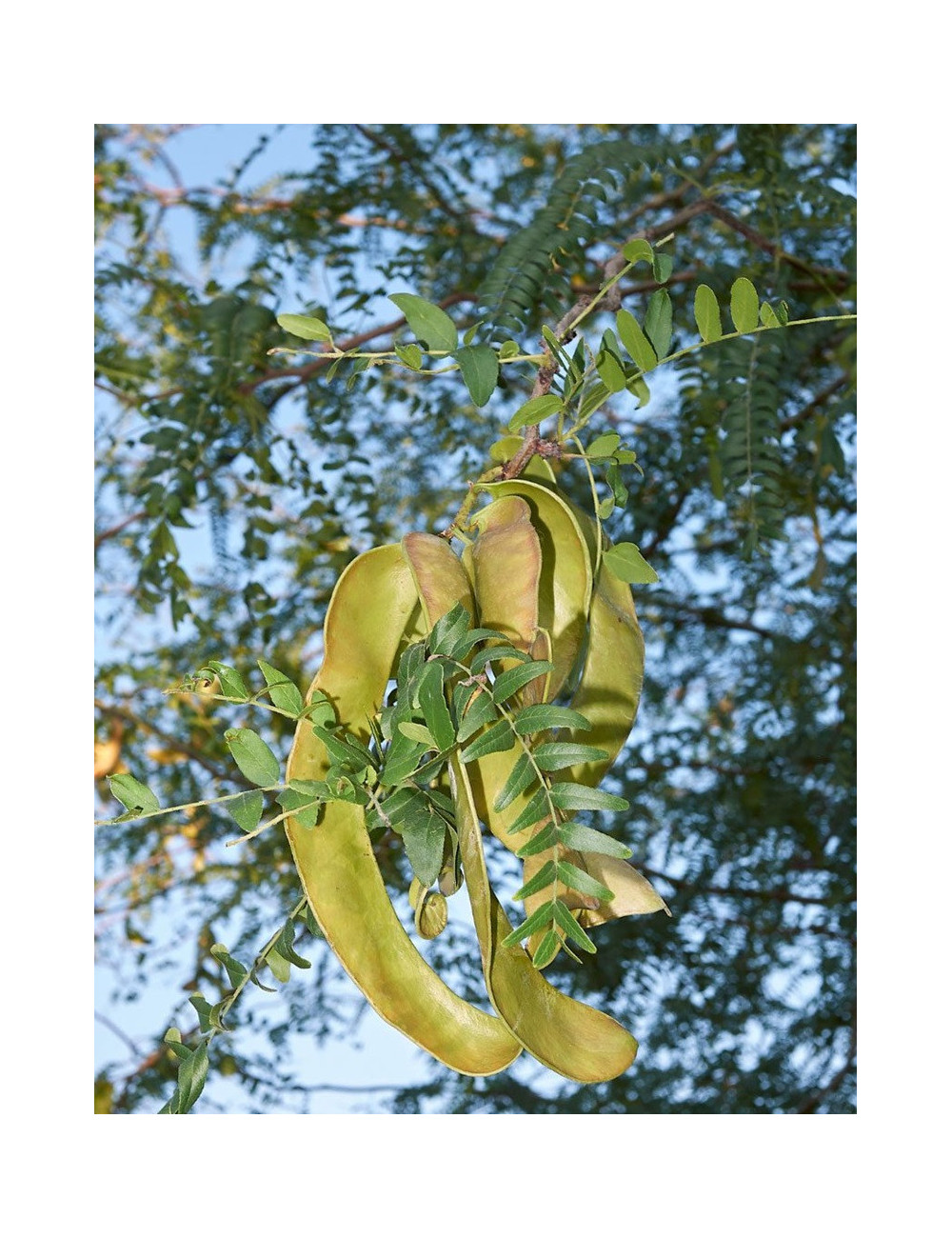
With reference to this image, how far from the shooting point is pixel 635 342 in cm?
48

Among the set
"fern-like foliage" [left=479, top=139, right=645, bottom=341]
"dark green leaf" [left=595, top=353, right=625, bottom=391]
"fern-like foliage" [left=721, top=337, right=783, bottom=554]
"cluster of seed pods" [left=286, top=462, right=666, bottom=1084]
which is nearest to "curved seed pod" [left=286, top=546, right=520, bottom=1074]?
"cluster of seed pods" [left=286, top=462, right=666, bottom=1084]

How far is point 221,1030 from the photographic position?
47cm

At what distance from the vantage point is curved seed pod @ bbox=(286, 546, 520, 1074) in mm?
410

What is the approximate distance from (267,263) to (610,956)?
35.9 inches

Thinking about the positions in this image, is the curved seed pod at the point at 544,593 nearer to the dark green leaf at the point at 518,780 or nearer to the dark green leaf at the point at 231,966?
the dark green leaf at the point at 518,780

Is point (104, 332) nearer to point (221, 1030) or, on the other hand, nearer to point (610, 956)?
point (610, 956)

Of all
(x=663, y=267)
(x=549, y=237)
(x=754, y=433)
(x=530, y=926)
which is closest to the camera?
(x=530, y=926)

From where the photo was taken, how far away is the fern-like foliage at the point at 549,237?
68 centimetres

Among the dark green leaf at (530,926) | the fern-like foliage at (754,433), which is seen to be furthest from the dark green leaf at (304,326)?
the fern-like foliage at (754,433)

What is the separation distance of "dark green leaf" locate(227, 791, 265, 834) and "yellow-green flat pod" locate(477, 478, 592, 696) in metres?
0.13

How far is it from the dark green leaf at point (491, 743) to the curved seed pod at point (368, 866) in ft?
0.21

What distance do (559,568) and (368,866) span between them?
0.14 m

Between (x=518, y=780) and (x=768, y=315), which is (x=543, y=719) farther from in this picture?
(x=768, y=315)

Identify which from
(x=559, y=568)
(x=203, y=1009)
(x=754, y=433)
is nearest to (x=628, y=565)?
(x=559, y=568)
